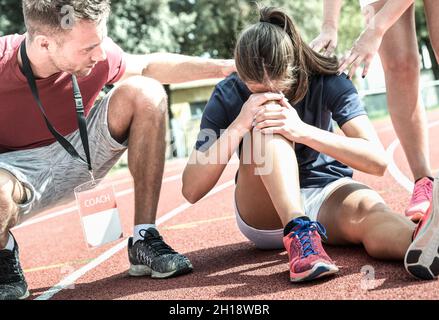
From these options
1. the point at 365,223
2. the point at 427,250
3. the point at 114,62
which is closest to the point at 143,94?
the point at 114,62

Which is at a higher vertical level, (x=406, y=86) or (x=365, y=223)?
(x=406, y=86)

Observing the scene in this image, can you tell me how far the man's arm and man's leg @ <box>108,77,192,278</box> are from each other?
265 millimetres

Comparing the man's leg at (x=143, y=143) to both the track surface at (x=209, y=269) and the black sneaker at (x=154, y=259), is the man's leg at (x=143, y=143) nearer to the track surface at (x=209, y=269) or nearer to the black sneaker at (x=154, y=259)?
the black sneaker at (x=154, y=259)

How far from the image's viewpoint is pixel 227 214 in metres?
5.88

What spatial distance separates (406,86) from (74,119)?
216 cm

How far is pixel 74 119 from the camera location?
3666 mm

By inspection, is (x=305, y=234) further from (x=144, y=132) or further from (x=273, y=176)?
(x=144, y=132)

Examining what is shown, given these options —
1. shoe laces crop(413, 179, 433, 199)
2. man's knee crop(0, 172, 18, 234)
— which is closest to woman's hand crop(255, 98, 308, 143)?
shoe laces crop(413, 179, 433, 199)

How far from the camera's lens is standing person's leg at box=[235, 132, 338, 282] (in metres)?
2.79

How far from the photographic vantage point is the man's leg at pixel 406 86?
13.8 ft

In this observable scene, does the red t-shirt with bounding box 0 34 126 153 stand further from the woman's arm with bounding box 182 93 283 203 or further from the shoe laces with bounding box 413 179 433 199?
the shoe laces with bounding box 413 179 433 199
